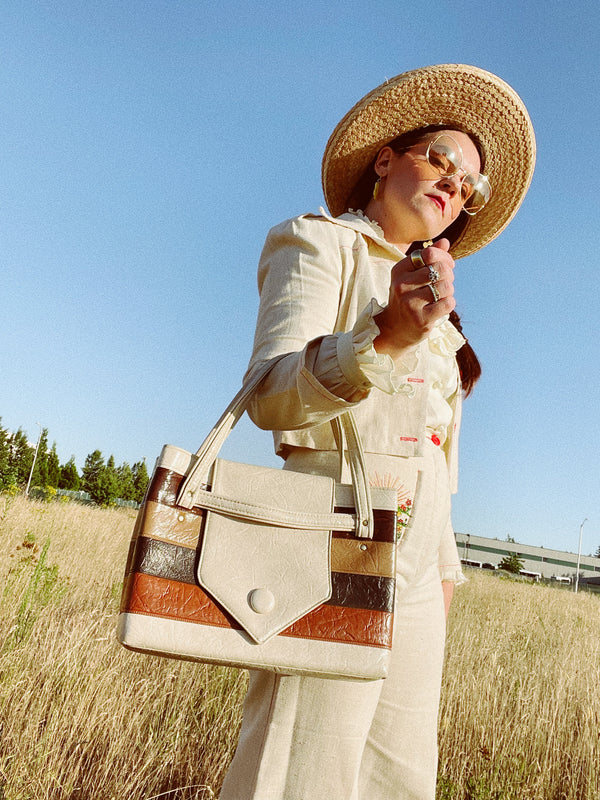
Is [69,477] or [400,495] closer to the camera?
[400,495]

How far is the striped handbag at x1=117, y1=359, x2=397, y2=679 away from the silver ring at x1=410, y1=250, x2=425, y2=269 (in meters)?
0.37

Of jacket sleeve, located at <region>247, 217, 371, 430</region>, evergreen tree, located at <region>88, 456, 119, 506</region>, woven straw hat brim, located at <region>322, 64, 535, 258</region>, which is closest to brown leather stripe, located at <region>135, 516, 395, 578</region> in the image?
jacket sleeve, located at <region>247, 217, 371, 430</region>

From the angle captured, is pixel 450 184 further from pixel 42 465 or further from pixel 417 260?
pixel 42 465

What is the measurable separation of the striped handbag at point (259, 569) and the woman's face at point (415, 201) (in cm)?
76

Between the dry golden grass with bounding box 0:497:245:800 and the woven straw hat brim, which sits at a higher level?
the woven straw hat brim

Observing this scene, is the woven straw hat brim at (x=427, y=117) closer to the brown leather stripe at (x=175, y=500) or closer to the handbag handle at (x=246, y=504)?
the handbag handle at (x=246, y=504)

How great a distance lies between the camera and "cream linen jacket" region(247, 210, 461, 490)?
99cm

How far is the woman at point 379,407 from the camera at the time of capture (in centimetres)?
92

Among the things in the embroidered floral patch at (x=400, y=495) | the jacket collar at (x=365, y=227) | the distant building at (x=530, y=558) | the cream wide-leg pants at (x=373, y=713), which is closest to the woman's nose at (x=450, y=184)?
the jacket collar at (x=365, y=227)

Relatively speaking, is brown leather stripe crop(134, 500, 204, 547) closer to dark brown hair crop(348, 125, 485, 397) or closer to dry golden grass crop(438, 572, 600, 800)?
dark brown hair crop(348, 125, 485, 397)

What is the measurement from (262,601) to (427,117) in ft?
5.20

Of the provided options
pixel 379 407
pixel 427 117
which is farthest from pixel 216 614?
pixel 427 117

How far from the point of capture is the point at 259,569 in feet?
3.12

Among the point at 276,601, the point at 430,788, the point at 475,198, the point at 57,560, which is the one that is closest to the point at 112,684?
the point at 430,788
